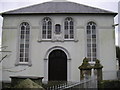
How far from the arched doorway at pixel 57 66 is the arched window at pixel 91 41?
2.33m

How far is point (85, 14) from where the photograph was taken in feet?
63.9

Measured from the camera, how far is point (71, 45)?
62.6 ft

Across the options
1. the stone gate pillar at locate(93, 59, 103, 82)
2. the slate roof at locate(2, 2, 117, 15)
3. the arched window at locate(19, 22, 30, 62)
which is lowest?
the stone gate pillar at locate(93, 59, 103, 82)

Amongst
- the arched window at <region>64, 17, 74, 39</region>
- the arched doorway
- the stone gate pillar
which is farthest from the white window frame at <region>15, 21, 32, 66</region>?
the stone gate pillar

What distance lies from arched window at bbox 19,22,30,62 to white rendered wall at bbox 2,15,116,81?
393 millimetres

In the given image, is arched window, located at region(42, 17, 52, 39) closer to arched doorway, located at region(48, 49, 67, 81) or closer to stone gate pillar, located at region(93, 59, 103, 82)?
arched doorway, located at region(48, 49, 67, 81)

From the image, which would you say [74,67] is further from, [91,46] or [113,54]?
[113,54]

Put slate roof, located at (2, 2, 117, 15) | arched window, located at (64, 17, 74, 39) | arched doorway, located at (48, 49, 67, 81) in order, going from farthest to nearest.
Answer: slate roof, located at (2, 2, 117, 15) → arched window, located at (64, 17, 74, 39) → arched doorway, located at (48, 49, 67, 81)

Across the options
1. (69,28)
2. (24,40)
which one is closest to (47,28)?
(69,28)

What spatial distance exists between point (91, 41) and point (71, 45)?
6.41 ft

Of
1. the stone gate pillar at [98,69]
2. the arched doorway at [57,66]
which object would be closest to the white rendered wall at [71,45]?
the arched doorway at [57,66]

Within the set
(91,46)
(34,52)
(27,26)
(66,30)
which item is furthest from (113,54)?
(27,26)

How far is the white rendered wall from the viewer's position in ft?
62.2

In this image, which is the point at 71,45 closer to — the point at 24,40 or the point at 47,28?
the point at 47,28
